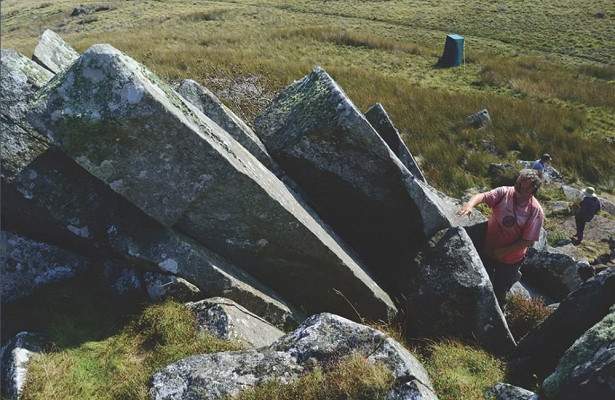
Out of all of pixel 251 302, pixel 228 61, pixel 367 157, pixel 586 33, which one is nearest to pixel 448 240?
pixel 367 157

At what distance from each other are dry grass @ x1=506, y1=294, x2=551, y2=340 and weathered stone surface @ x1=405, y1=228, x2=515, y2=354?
3.47 feet

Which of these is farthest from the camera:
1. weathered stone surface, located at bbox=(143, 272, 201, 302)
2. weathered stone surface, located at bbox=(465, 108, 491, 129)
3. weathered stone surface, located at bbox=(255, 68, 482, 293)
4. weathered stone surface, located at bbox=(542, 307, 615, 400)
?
weathered stone surface, located at bbox=(465, 108, 491, 129)

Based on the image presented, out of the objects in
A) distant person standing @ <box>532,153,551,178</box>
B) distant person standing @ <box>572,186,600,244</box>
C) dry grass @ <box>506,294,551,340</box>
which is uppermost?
dry grass @ <box>506,294,551,340</box>

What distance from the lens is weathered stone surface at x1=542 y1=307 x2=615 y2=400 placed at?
15.0 feet

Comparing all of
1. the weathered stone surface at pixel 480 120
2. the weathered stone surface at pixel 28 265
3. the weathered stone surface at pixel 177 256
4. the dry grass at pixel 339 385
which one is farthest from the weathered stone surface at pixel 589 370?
the weathered stone surface at pixel 480 120

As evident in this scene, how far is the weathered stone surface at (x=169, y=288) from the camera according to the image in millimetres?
6551

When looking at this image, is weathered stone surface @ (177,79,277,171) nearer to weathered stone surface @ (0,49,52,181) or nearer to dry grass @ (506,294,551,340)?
weathered stone surface @ (0,49,52,181)

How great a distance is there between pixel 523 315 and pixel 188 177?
18.5 ft

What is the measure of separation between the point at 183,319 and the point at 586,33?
4586cm

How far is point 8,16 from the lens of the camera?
84625 mm

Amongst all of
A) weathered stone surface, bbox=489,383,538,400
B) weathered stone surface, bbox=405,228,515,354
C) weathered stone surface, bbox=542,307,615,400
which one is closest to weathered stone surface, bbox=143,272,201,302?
weathered stone surface, bbox=405,228,515,354

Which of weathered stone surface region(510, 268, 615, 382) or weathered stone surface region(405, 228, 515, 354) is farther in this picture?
weathered stone surface region(405, 228, 515, 354)

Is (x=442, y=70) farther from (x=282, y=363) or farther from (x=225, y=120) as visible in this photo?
(x=282, y=363)

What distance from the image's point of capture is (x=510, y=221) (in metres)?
8.02
